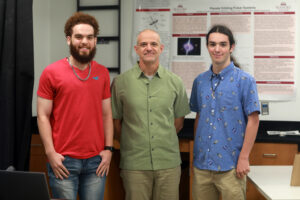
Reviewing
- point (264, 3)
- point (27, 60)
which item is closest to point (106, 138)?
point (27, 60)

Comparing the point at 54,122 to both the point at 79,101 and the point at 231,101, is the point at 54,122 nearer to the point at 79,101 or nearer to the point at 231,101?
the point at 79,101

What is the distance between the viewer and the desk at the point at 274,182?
141 centimetres

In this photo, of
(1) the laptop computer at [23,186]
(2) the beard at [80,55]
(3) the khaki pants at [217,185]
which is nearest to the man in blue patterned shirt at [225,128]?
(3) the khaki pants at [217,185]

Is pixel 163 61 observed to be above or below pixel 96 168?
above

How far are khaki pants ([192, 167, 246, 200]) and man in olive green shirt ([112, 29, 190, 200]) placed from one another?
22cm

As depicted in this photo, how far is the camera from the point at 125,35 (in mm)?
3125

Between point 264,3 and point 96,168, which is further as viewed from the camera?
point 264,3

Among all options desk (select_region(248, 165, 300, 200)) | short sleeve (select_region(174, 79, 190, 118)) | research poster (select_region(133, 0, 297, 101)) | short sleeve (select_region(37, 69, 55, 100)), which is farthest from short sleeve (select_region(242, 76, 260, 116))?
research poster (select_region(133, 0, 297, 101))

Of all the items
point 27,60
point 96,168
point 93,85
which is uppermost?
point 27,60

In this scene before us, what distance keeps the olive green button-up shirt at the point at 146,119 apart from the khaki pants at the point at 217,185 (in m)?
0.24

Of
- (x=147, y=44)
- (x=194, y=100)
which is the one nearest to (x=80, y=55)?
(x=147, y=44)

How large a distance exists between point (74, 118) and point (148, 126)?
502mm

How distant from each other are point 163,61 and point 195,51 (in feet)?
1.03

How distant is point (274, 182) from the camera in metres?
1.60
